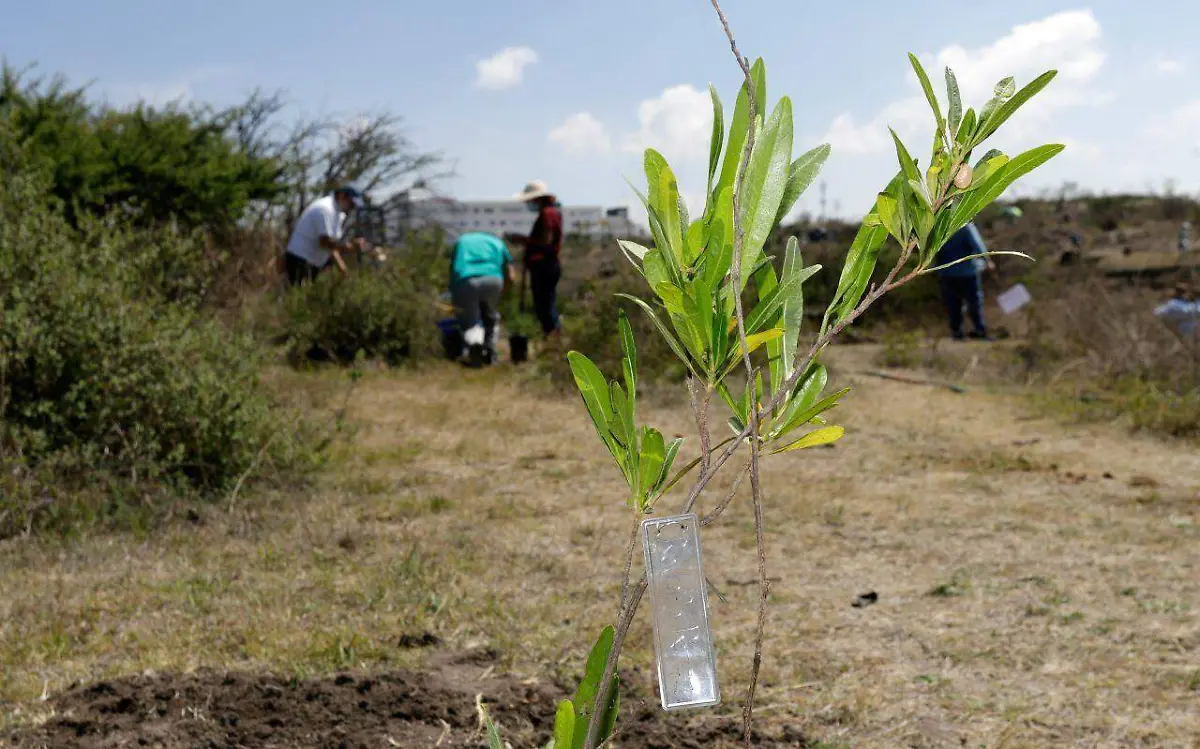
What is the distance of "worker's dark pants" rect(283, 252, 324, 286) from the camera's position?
8734 mm

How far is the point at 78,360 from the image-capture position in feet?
13.7

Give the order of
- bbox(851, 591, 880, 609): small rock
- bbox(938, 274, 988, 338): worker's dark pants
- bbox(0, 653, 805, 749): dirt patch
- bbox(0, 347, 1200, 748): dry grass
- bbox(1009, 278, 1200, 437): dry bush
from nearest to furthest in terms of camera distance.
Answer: bbox(0, 653, 805, 749): dirt patch
bbox(0, 347, 1200, 748): dry grass
bbox(851, 591, 880, 609): small rock
bbox(1009, 278, 1200, 437): dry bush
bbox(938, 274, 988, 338): worker's dark pants

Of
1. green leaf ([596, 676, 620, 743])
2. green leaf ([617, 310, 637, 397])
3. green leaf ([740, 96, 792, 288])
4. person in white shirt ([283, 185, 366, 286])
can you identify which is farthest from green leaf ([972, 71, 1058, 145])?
person in white shirt ([283, 185, 366, 286])

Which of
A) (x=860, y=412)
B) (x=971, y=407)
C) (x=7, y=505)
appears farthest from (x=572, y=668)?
(x=971, y=407)

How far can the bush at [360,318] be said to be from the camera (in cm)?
820

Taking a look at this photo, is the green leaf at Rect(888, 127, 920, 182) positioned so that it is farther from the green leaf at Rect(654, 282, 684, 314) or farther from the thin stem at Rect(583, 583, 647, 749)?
the thin stem at Rect(583, 583, 647, 749)

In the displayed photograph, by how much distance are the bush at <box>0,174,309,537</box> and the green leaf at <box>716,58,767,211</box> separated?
3.33m

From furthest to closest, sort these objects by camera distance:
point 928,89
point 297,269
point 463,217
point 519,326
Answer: point 463,217, point 519,326, point 297,269, point 928,89

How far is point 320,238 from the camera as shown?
8562 mm

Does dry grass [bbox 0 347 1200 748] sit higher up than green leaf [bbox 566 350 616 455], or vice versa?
green leaf [bbox 566 350 616 455]

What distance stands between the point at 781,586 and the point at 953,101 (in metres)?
2.62

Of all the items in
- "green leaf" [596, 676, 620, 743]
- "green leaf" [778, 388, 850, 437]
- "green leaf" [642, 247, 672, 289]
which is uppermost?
"green leaf" [642, 247, 672, 289]

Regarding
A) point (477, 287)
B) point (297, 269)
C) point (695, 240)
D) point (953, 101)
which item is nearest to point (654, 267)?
point (695, 240)

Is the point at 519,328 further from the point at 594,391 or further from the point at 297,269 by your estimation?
the point at 594,391
